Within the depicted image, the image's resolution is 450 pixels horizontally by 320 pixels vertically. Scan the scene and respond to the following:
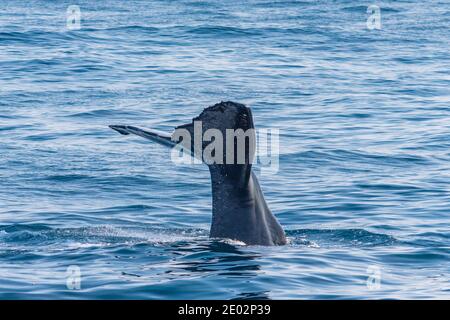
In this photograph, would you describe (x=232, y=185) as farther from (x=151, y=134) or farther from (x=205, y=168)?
(x=205, y=168)

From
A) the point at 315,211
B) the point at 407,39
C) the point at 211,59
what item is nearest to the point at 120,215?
the point at 315,211

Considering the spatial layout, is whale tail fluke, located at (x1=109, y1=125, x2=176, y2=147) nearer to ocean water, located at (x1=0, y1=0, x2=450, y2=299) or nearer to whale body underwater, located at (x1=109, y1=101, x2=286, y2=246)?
whale body underwater, located at (x1=109, y1=101, x2=286, y2=246)

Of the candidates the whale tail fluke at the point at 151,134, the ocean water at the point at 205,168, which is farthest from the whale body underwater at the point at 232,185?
the ocean water at the point at 205,168

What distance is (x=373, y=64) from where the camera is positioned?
2977 centimetres

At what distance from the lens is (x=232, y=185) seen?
36.5 feet

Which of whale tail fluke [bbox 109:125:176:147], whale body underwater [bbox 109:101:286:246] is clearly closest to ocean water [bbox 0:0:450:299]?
whale body underwater [bbox 109:101:286:246]

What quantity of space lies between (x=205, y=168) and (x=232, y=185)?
761 centimetres

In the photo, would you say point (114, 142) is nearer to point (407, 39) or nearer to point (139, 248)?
point (139, 248)

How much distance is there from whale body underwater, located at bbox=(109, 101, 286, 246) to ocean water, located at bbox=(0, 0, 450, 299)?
0.61 feet

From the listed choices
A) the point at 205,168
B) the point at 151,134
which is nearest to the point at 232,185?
the point at 151,134

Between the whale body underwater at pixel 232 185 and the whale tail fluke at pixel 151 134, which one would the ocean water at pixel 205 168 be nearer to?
the whale body underwater at pixel 232 185

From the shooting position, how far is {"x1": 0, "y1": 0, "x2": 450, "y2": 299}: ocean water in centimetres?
1116

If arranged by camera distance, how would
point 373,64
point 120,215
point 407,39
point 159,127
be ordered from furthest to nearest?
point 407,39 < point 373,64 < point 159,127 < point 120,215

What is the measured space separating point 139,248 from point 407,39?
23.0 metres
